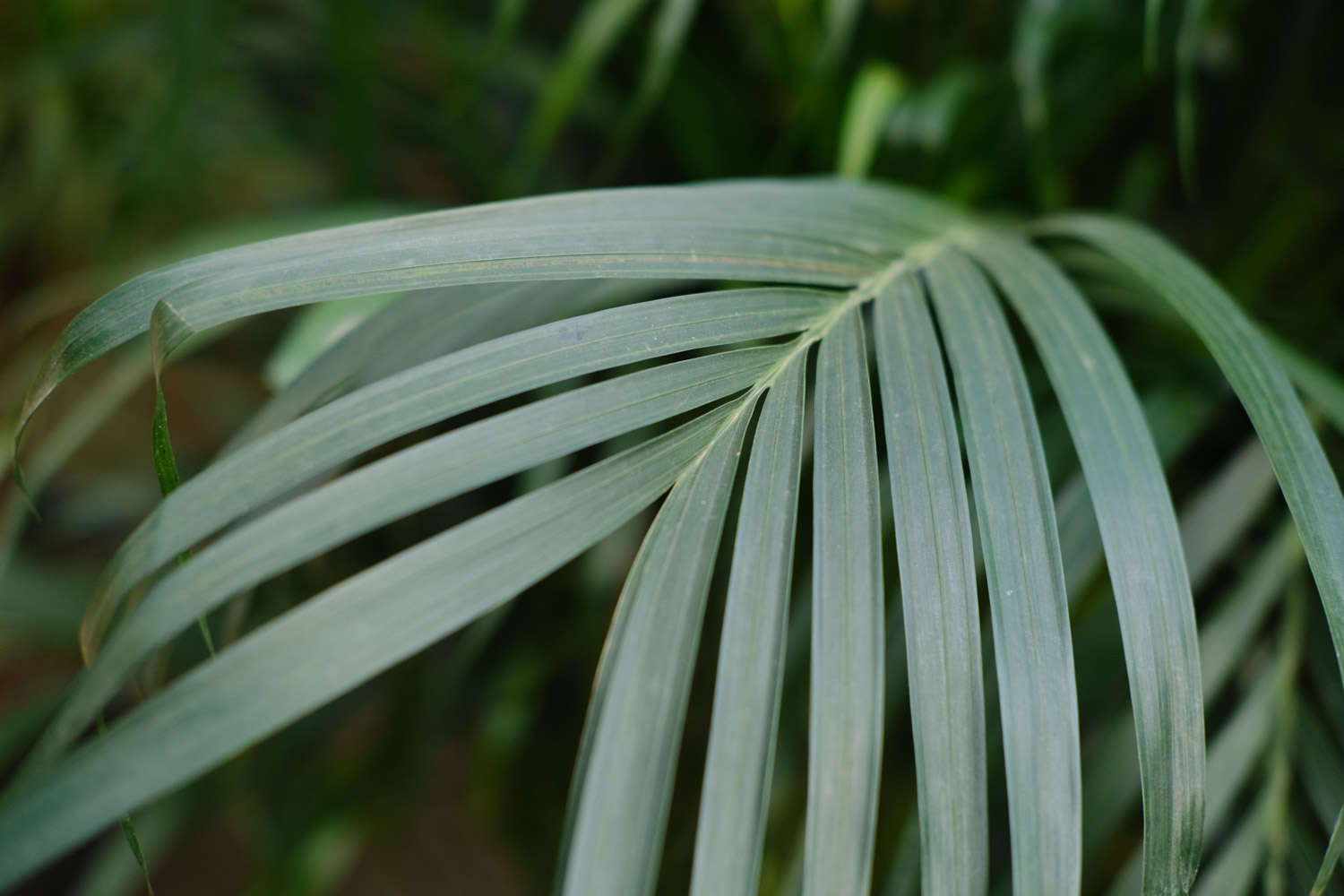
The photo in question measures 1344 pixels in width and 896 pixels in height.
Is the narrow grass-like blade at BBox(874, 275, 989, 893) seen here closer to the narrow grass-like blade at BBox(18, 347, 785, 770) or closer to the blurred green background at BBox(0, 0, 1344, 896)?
the narrow grass-like blade at BBox(18, 347, 785, 770)

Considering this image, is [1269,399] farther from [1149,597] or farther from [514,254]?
[514,254]

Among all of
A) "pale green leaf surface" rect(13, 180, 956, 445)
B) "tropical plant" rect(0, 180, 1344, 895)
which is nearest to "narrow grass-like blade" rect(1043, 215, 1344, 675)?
"tropical plant" rect(0, 180, 1344, 895)

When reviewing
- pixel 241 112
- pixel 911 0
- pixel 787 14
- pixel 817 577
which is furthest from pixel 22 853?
pixel 241 112

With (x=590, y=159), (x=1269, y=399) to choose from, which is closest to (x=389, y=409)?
(x=1269, y=399)

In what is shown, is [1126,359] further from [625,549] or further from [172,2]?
[172,2]

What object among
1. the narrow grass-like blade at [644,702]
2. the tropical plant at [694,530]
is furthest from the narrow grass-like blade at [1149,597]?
the narrow grass-like blade at [644,702]

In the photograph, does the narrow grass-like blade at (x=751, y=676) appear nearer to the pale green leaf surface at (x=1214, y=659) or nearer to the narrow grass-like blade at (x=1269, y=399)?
the narrow grass-like blade at (x=1269, y=399)
